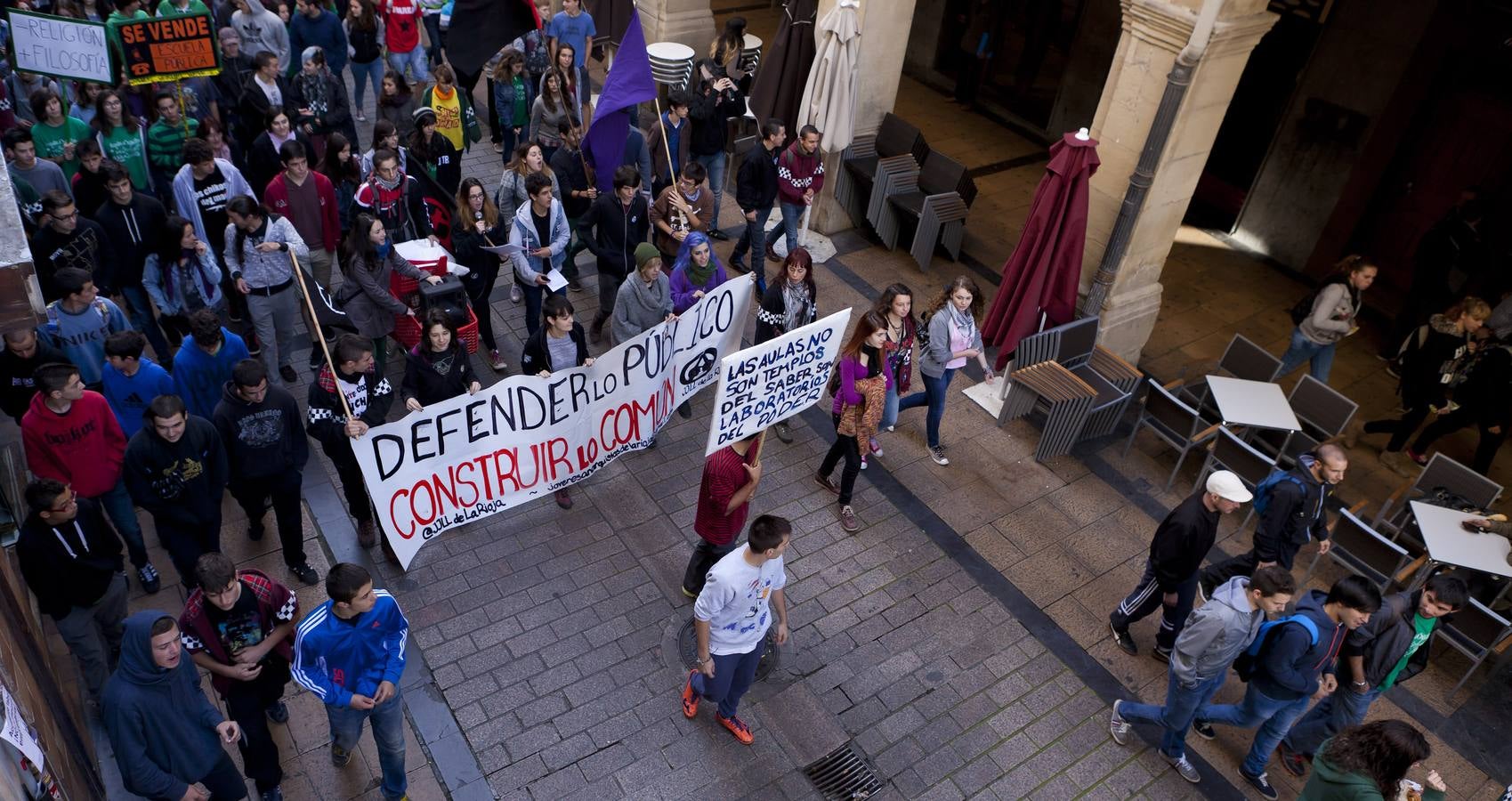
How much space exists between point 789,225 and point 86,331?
22.0 ft

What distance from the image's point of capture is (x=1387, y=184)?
12430mm

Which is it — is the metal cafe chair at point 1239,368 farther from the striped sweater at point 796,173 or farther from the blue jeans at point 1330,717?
the striped sweater at point 796,173

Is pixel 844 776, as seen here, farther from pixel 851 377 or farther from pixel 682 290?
pixel 682 290

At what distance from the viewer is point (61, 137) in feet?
29.9

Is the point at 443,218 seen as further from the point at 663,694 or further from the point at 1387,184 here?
the point at 1387,184

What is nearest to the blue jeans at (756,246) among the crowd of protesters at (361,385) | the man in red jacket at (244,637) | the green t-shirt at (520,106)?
the crowd of protesters at (361,385)

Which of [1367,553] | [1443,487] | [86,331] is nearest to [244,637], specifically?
[86,331]

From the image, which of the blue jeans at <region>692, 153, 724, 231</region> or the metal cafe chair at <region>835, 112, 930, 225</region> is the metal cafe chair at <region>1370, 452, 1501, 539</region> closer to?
the metal cafe chair at <region>835, 112, 930, 225</region>

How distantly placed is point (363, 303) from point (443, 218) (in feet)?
5.58

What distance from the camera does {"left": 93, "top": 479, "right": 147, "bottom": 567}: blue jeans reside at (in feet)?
22.2

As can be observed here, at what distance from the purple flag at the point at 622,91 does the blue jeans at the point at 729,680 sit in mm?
5462

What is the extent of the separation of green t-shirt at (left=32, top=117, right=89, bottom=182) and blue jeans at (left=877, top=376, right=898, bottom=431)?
23.6 feet

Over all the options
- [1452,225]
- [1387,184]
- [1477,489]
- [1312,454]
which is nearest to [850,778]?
[1312,454]

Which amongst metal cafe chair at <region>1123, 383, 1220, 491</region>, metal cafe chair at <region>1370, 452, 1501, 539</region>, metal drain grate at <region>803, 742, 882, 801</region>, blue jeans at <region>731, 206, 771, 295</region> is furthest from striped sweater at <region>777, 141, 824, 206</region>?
metal drain grate at <region>803, 742, 882, 801</region>
